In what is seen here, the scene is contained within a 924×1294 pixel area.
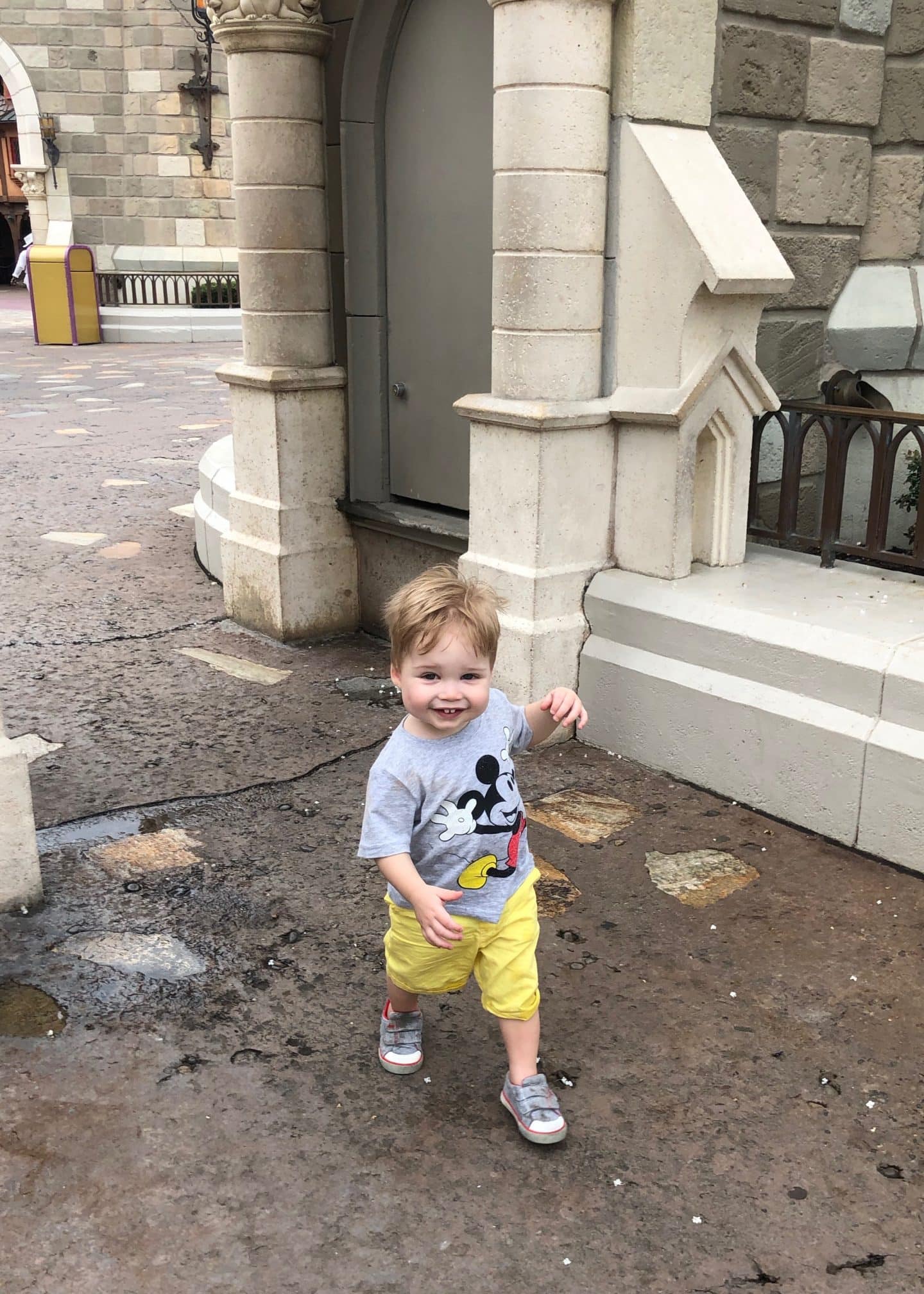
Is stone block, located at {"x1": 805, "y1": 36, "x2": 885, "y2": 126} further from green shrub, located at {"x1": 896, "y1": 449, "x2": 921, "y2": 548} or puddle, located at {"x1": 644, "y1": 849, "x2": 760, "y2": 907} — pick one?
puddle, located at {"x1": 644, "y1": 849, "x2": 760, "y2": 907}

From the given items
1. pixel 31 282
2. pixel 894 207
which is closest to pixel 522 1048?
pixel 894 207

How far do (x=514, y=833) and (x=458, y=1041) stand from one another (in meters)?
0.61

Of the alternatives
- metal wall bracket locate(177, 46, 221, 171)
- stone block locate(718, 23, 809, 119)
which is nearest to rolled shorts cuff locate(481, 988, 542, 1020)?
stone block locate(718, 23, 809, 119)

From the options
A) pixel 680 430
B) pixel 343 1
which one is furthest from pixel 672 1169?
pixel 343 1

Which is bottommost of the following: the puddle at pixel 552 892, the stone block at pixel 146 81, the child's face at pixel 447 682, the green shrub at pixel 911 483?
the puddle at pixel 552 892

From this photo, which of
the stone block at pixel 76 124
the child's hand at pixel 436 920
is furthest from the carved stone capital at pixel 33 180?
the child's hand at pixel 436 920

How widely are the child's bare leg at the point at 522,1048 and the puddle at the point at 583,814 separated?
1.24 meters

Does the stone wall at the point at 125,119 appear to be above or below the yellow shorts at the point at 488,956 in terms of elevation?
above

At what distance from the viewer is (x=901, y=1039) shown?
272cm

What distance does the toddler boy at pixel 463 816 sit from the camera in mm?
2312

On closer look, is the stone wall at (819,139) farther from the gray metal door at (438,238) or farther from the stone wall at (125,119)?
the stone wall at (125,119)

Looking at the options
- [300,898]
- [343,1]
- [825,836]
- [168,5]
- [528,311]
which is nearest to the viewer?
[300,898]

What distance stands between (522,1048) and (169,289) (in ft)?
69.6

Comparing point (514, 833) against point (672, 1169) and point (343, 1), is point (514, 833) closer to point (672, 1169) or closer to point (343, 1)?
point (672, 1169)
